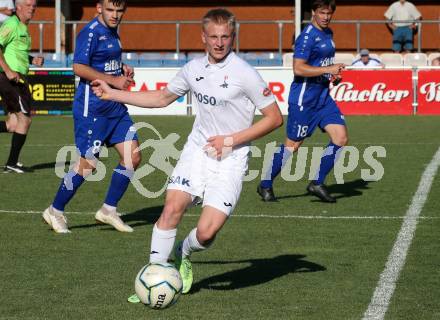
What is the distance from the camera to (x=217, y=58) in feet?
23.6

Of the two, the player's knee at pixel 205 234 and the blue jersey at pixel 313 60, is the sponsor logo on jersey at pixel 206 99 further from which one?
the blue jersey at pixel 313 60

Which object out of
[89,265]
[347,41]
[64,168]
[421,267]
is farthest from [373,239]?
[347,41]

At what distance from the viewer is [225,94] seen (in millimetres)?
7238

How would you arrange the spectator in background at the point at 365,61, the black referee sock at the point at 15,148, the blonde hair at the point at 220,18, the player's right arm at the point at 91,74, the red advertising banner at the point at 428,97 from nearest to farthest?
the blonde hair at the point at 220,18, the player's right arm at the point at 91,74, the black referee sock at the point at 15,148, the red advertising banner at the point at 428,97, the spectator in background at the point at 365,61

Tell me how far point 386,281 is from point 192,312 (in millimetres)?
1658

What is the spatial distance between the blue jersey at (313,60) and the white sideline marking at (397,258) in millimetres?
1591

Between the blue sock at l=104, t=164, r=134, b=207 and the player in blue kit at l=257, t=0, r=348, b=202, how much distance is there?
7.66 feet

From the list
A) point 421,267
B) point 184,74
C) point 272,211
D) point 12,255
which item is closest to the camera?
point 184,74

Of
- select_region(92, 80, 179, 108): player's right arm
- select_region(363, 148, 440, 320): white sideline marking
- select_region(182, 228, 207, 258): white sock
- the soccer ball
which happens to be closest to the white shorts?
select_region(182, 228, 207, 258): white sock

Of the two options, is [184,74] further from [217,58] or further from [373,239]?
[373,239]

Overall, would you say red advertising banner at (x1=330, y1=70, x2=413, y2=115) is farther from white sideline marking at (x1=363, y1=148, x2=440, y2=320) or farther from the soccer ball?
the soccer ball

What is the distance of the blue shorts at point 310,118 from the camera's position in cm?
1228

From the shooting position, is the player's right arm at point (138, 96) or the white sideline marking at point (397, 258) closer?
the white sideline marking at point (397, 258)

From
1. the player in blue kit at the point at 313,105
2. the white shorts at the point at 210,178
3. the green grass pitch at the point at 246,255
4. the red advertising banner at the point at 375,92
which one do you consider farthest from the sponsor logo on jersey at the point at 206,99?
the red advertising banner at the point at 375,92
